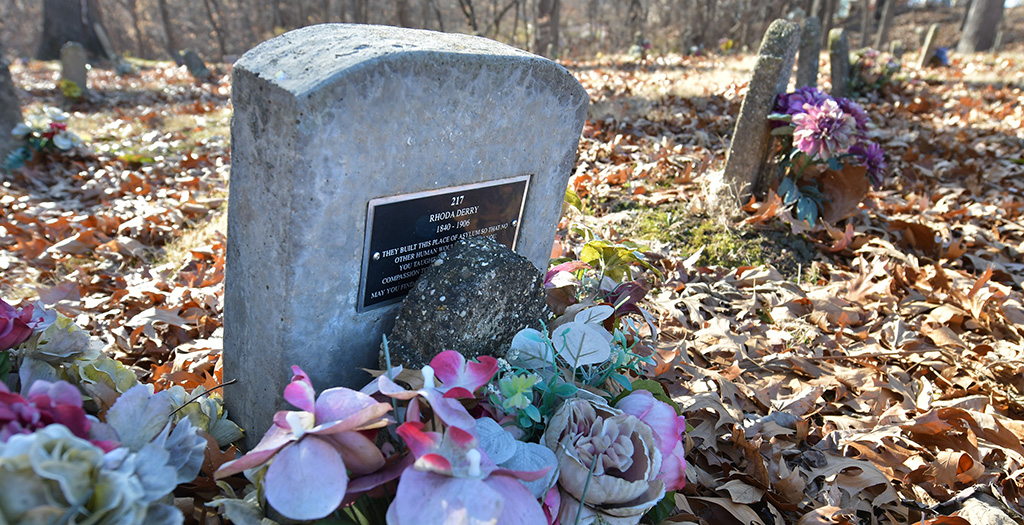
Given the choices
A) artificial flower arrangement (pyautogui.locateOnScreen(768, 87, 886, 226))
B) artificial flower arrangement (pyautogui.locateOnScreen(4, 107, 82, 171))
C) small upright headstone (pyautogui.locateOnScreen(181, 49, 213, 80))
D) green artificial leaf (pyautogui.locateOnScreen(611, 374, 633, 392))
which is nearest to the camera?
green artificial leaf (pyautogui.locateOnScreen(611, 374, 633, 392))

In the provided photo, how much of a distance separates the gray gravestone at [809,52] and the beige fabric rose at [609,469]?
17.0ft

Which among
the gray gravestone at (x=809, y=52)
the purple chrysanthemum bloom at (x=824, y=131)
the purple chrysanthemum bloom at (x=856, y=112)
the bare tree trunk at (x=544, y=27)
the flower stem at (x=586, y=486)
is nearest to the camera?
the flower stem at (x=586, y=486)

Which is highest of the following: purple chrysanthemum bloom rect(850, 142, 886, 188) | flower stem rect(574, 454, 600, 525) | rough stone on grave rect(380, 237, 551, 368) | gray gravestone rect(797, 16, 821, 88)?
gray gravestone rect(797, 16, 821, 88)

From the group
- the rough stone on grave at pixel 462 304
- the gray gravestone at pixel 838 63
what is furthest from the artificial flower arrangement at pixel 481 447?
the gray gravestone at pixel 838 63

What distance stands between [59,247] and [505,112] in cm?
332

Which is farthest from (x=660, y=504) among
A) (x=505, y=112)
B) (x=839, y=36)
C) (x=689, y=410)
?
(x=839, y=36)

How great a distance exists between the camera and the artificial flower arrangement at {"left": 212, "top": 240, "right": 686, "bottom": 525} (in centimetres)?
115

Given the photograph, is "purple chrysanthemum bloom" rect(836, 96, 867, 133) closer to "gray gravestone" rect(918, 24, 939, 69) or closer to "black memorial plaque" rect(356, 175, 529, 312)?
"black memorial plaque" rect(356, 175, 529, 312)

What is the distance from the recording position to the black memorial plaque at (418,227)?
168cm

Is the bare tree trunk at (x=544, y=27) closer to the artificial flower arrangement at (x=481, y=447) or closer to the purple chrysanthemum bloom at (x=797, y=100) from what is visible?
the purple chrysanthemum bloom at (x=797, y=100)

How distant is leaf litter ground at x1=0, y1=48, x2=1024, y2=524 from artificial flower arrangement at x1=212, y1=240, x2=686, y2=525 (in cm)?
45

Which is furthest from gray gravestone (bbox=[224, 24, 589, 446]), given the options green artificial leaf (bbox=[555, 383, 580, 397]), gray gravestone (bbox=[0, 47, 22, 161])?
gray gravestone (bbox=[0, 47, 22, 161])

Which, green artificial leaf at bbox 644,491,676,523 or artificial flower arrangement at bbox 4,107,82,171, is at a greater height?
green artificial leaf at bbox 644,491,676,523

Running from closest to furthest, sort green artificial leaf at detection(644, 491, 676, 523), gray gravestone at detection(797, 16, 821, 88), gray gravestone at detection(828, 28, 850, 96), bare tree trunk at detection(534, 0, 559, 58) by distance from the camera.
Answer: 1. green artificial leaf at detection(644, 491, 676, 523)
2. gray gravestone at detection(797, 16, 821, 88)
3. gray gravestone at detection(828, 28, 850, 96)
4. bare tree trunk at detection(534, 0, 559, 58)
